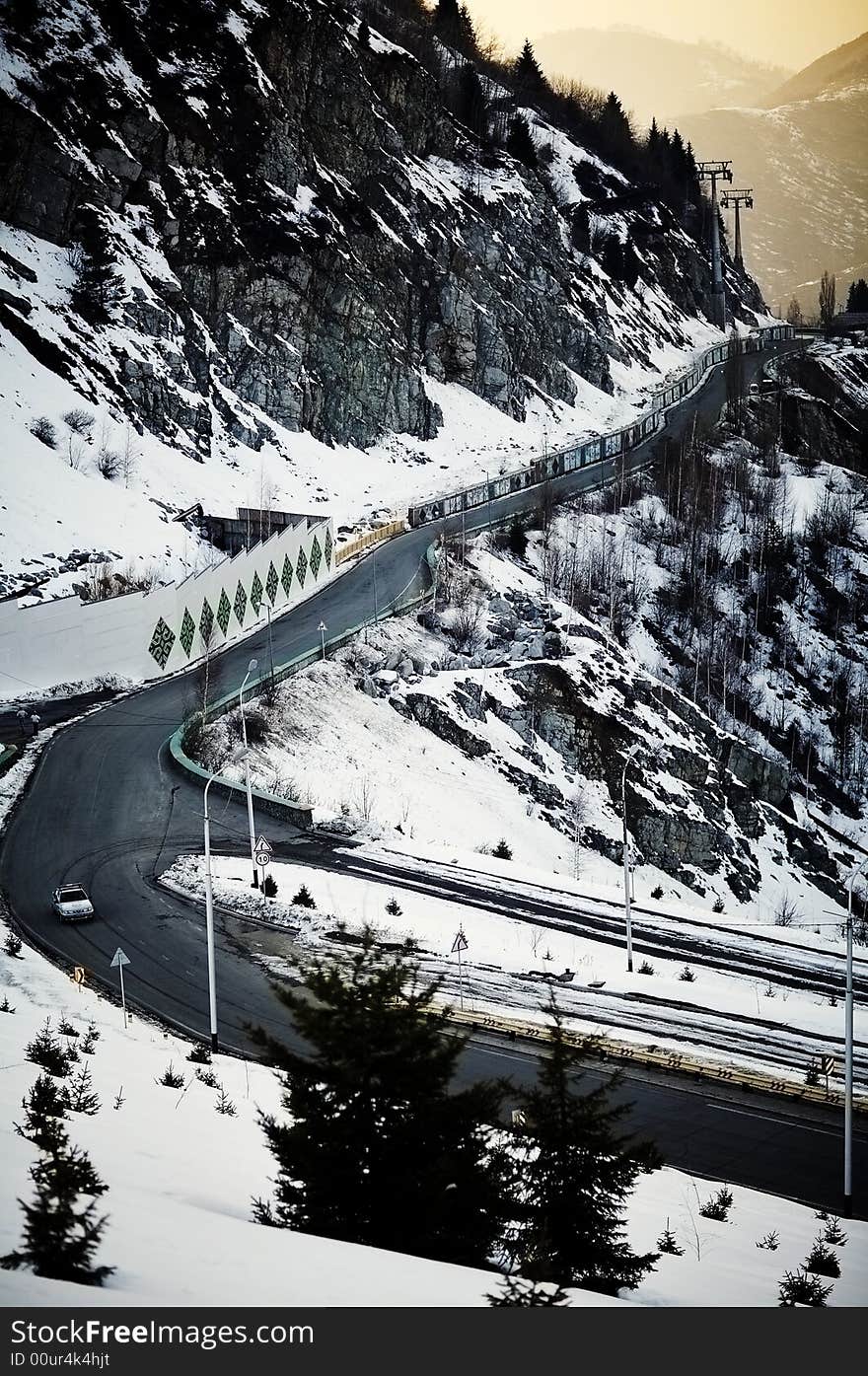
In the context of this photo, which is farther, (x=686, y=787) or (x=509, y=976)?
(x=686, y=787)

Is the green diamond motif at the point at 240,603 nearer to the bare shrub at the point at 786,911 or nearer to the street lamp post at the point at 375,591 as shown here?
the street lamp post at the point at 375,591

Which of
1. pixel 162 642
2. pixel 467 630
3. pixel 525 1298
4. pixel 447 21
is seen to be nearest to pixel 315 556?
pixel 467 630

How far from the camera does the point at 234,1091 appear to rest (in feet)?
68.9

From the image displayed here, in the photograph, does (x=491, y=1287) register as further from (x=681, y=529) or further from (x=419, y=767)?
(x=681, y=529)

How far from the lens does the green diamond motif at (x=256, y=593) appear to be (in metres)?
61.4

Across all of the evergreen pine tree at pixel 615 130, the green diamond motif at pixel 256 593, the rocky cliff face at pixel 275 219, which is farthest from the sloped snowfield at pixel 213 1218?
the evergreen pine tree at pixel 615 130

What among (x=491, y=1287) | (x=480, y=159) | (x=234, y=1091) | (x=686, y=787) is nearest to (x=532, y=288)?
(x=480, y=159)

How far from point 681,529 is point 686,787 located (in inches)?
1455

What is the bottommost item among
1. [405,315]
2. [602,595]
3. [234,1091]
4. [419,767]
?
[234,1091]

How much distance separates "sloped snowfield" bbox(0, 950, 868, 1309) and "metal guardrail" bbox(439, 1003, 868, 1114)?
493 centimetres

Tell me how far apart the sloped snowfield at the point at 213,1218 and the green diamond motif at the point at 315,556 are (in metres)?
43.0

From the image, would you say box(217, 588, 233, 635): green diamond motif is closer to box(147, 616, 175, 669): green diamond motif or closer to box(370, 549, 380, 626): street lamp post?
box(147, 616, 175, 669): green diamond motif

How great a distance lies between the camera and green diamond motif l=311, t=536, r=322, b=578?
221 feet

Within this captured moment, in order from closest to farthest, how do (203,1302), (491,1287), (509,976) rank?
(203,1302) < (491,1287) < (509,976)
